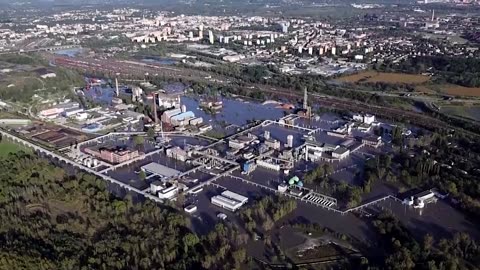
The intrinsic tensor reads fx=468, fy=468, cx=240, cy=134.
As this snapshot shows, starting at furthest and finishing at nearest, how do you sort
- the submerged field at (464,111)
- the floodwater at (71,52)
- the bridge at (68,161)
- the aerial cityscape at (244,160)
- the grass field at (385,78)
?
the floodwater at (71,52)
the grass field at (385,78)
the submerged field at (464,111)
the bridge at (68,161)
the aerial cityscape at (244,160)

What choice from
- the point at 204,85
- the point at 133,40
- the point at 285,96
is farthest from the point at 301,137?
the point at 133,40

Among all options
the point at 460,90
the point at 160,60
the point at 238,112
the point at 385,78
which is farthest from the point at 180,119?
the point at 160,60

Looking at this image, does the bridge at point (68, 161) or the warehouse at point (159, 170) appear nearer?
the bridge at point (68, 161)

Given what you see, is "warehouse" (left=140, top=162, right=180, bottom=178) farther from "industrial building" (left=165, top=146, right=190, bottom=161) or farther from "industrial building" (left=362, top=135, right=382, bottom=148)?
"industrial building" (left=362, top=135, right=382, bottom=148)

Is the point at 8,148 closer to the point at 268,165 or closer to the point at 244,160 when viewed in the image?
the point at 244,160

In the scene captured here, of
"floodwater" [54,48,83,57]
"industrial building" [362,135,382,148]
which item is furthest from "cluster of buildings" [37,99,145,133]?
"floodwater" [54,48,83,57]

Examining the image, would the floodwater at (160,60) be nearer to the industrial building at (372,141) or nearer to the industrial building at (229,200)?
the industrial building at (372,141)

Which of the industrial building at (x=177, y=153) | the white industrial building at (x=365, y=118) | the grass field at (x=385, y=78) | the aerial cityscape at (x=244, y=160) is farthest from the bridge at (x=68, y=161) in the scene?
the grass field at (x=385, y=78)
